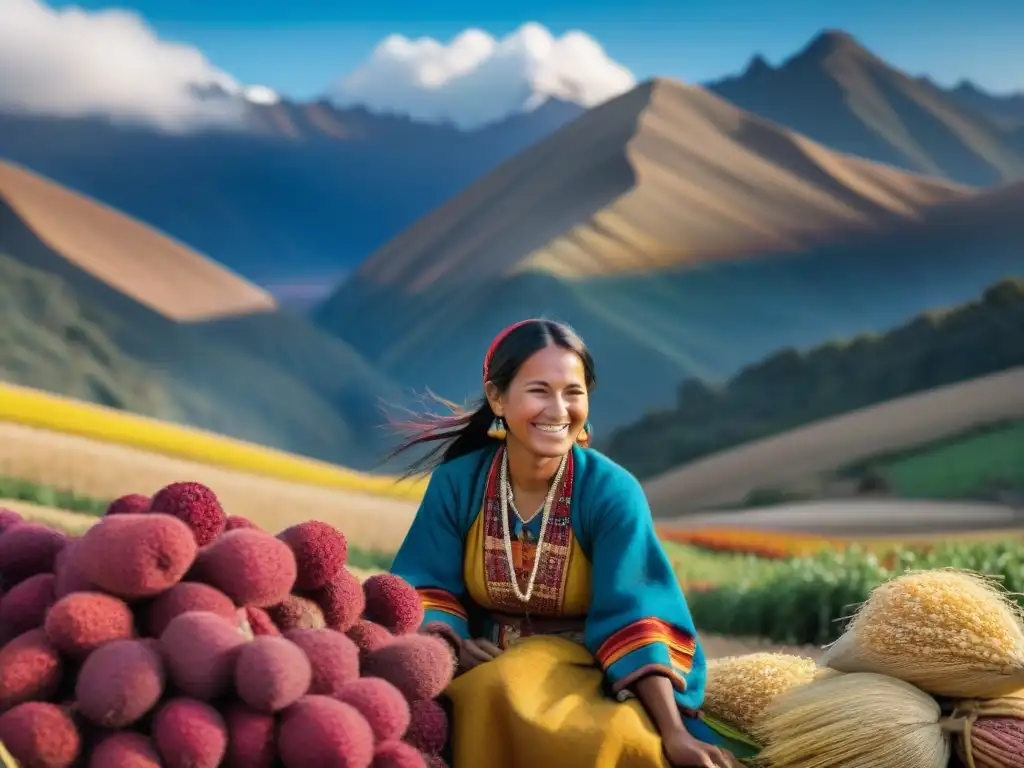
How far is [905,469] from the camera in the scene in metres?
12.9

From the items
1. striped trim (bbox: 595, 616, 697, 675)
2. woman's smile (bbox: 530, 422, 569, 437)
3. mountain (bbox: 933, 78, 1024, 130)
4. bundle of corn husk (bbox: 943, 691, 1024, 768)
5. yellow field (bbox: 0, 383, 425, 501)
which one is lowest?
bundle of corn husk (bbox: 943, 691, 1024, 768)

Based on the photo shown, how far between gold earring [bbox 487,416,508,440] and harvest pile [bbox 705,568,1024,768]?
37.5 inches

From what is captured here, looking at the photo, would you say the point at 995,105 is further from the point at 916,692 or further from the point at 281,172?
the point at 916,692

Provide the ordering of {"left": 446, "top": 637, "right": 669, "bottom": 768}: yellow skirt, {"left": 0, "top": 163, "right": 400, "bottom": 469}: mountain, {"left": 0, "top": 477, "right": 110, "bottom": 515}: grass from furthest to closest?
{"left": 0, "top": 163, "right": 400, "bottom": 469}: mountain, {"left": 0, "top": 477, "right": 110, "bottom": 515}: grass, {"left": 446, "top": 637, "right": 669, "bottom": 768}: yellow skirt

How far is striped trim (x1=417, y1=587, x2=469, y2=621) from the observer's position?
309 cm

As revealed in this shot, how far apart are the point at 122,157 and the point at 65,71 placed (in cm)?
128

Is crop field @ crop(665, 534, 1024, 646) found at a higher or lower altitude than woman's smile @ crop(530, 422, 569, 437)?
lower

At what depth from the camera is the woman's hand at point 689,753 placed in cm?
269

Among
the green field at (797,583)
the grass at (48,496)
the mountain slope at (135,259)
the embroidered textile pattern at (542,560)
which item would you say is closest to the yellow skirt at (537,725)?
the embroidered textile pattern at (542,560)

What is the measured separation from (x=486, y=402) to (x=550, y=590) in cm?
56

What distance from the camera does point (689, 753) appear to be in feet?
8.84

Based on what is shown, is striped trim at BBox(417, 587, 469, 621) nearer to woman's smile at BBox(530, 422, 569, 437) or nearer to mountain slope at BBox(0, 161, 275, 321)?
woman's smile at BBox(530, 422, 569, 437)

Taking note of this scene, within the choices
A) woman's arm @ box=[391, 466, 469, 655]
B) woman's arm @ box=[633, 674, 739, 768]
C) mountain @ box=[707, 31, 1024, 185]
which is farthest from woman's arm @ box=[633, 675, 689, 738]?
mountain @ box=[707, 31, 1024, 185]

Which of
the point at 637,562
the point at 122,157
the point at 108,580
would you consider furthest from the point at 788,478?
the point at 108,580
